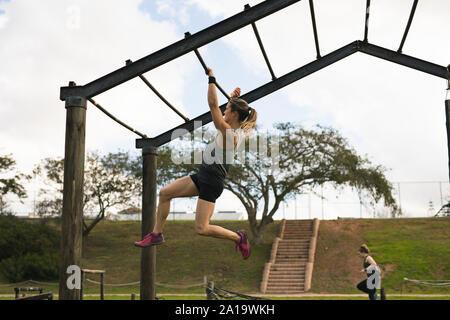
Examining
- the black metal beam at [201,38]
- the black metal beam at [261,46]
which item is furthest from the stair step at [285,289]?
the black metal beam at [201,38]

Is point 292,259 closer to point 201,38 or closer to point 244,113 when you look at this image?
point 201,38

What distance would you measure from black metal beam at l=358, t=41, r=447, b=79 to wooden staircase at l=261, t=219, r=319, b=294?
15.2 meters

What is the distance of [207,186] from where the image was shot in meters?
4.98

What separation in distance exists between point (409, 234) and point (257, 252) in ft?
30.7

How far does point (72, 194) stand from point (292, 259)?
20.9 metres

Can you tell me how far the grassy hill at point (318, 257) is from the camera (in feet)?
75.4

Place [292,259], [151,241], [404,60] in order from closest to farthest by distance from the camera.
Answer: [151,241] → [404,60] → [292,259]

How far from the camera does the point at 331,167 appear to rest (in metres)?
27.0

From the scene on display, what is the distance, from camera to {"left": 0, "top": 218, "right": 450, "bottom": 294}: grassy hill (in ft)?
75.4

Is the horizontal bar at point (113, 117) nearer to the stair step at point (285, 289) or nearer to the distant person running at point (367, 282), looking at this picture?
the distant person running at point (367, 282)

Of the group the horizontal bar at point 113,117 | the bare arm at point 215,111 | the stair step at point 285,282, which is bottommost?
the stair step at point 285,282

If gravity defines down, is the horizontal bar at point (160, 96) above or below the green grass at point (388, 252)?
above

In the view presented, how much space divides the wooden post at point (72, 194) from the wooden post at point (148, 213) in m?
3.20

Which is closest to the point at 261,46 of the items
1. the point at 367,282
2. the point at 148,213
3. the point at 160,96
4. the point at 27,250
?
the point at 160,96
